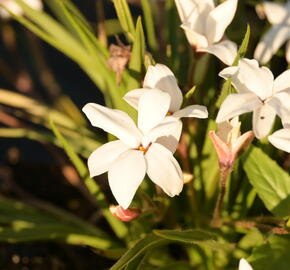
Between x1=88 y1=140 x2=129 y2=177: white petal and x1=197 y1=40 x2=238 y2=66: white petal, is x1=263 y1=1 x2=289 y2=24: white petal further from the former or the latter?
x1=88 y1=140 x2=129 y2=177: white petal

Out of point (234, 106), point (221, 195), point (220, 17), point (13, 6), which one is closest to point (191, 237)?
point (221, 195)

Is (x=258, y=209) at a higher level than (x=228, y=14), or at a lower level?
lower

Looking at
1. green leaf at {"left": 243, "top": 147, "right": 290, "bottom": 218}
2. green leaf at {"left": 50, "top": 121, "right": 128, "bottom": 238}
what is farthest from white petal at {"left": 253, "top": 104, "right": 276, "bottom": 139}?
green leaf at {"left": 50, "top": 121, "right": 128, "bottom": 238}

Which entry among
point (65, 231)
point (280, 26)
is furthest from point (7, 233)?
point (280, 26)

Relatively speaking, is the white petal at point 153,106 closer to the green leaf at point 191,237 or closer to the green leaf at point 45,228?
the green leaf at point 191,237

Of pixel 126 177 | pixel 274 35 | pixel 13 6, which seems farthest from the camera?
pixel 13 6

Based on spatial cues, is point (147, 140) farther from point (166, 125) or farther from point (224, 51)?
point (224, 51)

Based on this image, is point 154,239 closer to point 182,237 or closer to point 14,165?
point 182,237

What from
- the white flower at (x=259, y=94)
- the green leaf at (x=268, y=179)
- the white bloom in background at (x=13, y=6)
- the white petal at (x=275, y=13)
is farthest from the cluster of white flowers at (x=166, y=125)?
the white bloom in background at (x=13, y=6)
